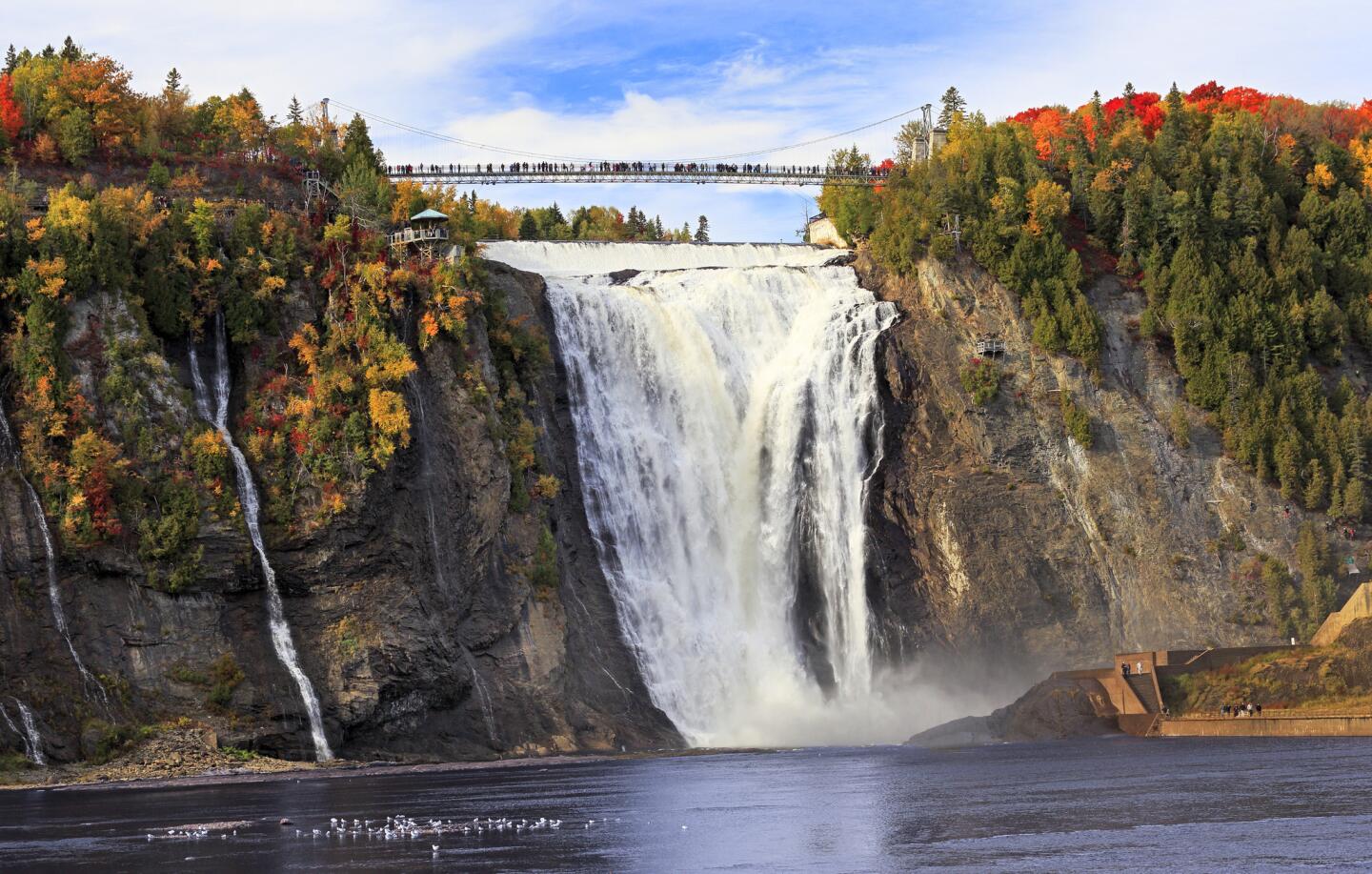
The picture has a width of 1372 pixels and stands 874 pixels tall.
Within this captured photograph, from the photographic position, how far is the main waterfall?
8981 cm

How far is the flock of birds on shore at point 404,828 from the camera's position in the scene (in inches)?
1940

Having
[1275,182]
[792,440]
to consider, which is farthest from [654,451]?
[1275,182]

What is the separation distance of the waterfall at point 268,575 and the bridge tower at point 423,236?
43.0 feet

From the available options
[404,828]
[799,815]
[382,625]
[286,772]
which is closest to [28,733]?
[286,772]

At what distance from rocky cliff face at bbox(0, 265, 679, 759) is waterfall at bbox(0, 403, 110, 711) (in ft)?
0.66

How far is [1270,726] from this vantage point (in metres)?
80.2

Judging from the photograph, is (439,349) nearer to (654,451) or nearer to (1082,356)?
(654,451)

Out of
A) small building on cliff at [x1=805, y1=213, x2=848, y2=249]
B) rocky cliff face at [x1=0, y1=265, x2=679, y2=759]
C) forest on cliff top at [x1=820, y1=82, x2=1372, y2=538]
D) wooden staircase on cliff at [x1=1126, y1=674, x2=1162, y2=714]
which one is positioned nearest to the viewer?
rocky cliff face at [x1=0, y1=265, x2=679, y2=759]

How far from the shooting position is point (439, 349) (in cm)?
8550

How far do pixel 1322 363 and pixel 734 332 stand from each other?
35481 millimetres

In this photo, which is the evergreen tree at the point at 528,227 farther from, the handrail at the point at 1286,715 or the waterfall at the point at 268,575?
the handrail at the point at 1286,715

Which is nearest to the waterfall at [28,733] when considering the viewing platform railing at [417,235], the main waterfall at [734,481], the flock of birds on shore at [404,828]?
the flock of birds on shore at [404,828]

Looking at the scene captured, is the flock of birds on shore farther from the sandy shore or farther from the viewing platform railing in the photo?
the viewing platform railing

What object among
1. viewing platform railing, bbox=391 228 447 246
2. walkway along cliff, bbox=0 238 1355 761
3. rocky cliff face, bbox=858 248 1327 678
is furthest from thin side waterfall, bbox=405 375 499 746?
rocky cliff face, bbox=858 248 1327 678
